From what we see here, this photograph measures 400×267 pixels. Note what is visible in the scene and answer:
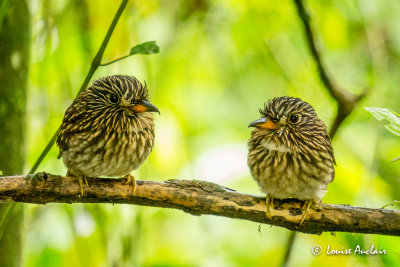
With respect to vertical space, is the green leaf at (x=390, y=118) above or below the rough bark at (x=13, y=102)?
below

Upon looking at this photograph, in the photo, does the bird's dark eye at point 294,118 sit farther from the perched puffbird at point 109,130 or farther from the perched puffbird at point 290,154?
the perched puffbird at point 109,130

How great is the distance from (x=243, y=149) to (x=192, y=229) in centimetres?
119

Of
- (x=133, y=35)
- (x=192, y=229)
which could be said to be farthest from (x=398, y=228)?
(x=192, y=229)

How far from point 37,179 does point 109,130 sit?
2.20ft

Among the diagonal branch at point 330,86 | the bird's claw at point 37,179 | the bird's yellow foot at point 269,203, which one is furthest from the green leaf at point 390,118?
the bird's claw at point 37,179

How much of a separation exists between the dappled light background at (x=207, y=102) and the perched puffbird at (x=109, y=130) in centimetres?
22

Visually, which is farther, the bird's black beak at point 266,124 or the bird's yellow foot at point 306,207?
the bird's black beak at point 266,124

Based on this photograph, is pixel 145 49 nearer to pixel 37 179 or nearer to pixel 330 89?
pixel 37 179

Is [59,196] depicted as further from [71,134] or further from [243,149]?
[243,149]

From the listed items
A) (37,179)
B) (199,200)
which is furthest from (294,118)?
(37,179)

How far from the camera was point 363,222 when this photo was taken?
2973mm

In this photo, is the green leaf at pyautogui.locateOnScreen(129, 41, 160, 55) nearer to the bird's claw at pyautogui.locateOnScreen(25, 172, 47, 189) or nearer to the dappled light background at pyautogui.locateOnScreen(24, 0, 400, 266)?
the bird's claw at pyautogui.locateOnScreen(25, 172, 47, 189)

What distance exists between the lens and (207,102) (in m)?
6.19

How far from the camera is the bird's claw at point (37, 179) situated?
2891 mm
